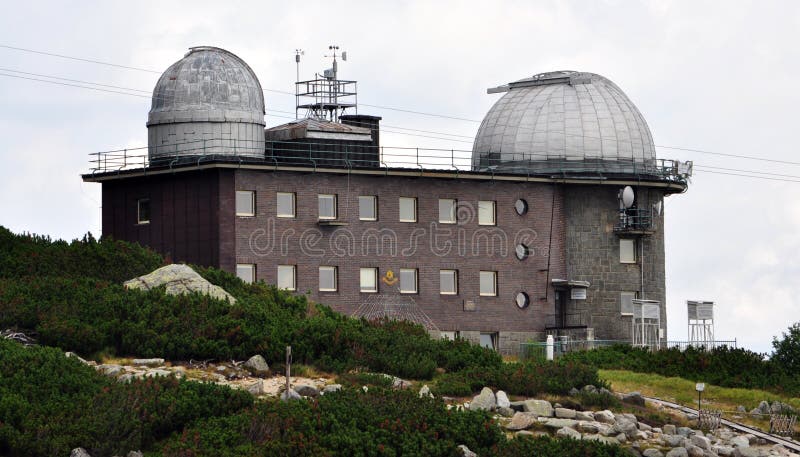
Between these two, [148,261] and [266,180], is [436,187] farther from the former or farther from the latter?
[148,261]

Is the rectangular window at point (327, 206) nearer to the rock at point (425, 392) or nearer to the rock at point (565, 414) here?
the rock at point (425, 392)

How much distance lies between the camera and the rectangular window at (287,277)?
59000 mm

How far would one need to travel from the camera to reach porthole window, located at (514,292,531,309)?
6391cm

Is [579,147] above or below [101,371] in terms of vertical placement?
above

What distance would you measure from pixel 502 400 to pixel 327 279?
77.3 feet

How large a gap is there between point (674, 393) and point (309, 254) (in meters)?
19.2

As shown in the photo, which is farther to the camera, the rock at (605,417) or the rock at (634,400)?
the rock at (634,400)

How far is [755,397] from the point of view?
44.6 meters

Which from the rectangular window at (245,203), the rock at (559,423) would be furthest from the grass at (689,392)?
the rectangular window at (245,203)

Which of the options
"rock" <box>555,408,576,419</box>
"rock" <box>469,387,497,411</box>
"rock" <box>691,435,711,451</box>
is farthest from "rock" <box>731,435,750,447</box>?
"rock" <box>469,387,497,411</box>

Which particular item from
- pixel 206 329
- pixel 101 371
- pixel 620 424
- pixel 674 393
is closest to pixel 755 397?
pixel 674 393

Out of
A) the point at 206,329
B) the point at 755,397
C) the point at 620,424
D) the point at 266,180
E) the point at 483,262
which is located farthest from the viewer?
the point at 483,262

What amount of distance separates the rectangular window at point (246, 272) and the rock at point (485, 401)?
73.1 ft

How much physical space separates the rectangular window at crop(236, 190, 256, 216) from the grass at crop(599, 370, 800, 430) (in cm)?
1744
